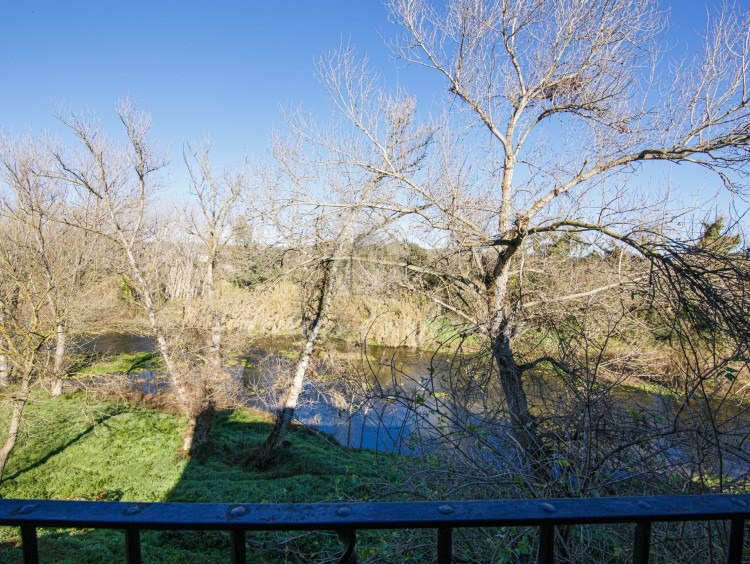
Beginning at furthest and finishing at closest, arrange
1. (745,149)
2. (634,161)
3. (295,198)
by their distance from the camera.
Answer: (295,198), (634,161), (745,149)

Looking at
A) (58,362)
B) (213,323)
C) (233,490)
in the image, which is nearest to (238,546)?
(233,490)

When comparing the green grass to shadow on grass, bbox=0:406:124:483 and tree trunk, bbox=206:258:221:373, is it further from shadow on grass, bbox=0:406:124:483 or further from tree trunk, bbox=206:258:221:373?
tree trunk, bbox=206:258:221:373

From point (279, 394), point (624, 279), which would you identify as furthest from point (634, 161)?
point (279, 394)

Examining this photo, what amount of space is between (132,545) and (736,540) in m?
1.15

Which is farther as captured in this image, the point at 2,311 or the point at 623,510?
the point at 2,311

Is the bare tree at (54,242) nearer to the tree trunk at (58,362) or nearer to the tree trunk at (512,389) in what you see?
the tree trunk at (58,362)

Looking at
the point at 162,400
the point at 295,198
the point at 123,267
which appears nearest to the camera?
the point at 295,198

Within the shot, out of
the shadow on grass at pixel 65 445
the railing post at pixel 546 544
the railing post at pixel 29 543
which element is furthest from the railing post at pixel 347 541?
the shadow on grass at pixel 65 445

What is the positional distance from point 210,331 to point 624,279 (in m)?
11.4

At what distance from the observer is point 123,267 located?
1333cm

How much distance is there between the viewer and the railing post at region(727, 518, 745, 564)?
90 cm

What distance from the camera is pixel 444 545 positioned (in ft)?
2.75

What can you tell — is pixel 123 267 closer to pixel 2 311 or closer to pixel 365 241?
pixel 2 311

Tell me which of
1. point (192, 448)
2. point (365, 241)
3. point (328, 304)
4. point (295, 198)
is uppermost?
point (295, 198)
